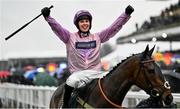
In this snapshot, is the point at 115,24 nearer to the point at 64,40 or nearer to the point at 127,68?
the point at 64,40

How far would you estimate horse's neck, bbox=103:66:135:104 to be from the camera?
258 inches

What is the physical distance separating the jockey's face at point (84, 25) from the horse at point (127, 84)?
0.78m

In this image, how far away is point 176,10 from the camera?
4206 cm

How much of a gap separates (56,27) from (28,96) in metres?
10.1

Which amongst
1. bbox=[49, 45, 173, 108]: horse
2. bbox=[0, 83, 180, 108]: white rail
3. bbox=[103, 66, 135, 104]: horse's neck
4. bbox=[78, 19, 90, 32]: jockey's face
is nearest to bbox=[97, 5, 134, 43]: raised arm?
bbox=[78, 19, 90, 32]: jockey's face

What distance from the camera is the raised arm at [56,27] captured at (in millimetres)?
7566

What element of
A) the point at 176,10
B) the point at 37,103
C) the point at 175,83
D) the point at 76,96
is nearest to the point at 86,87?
the point at 76,96

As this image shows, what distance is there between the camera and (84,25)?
7.43 metres

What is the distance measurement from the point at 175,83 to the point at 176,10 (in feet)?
99.6

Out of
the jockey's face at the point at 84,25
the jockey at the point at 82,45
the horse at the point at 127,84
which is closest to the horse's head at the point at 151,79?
the horse at the point at 127,84

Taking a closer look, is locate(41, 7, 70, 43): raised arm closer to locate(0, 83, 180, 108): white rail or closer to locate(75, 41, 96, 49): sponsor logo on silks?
locate(75, 41, 96, 49): sponsor logo on silks

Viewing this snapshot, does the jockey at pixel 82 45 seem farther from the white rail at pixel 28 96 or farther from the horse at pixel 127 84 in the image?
the white rail at pixel 28 96

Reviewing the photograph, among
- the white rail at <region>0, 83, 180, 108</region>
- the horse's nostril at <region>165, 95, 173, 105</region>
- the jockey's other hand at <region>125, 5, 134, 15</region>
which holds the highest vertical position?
the jockey's other hand at <region>125, 5, 134, 15</region>

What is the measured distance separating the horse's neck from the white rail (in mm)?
2945
